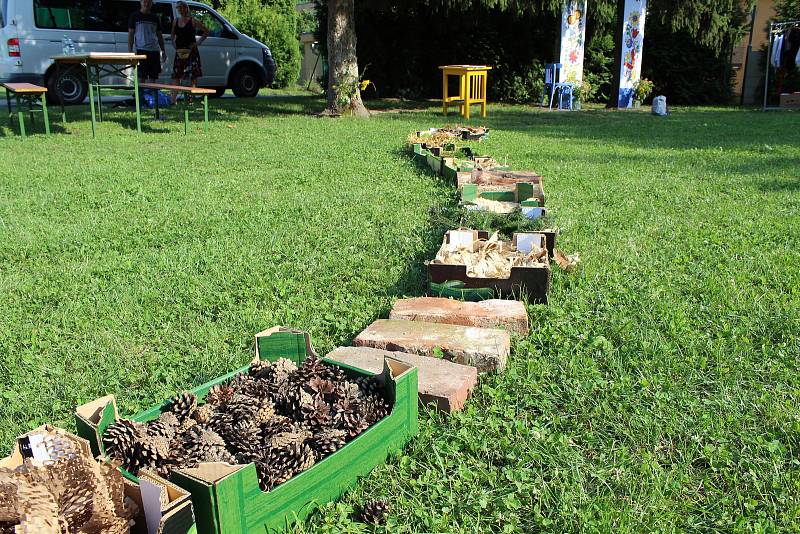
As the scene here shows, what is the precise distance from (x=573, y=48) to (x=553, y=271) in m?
13.6

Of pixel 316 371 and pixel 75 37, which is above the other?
pixel 75 37

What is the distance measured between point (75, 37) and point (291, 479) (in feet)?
50.2

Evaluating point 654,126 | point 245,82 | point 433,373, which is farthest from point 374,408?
point 245,82

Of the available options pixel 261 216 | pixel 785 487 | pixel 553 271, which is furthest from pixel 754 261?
pixel 261 216

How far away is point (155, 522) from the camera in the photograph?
1580 mm

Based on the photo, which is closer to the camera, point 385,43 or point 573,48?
point 573,48

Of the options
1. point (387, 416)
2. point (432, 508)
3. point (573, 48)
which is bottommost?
point (432, 508)

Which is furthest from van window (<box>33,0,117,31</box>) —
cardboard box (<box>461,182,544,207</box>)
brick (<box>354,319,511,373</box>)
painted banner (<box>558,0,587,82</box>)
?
brick (<box>354,319,511,373</box>)

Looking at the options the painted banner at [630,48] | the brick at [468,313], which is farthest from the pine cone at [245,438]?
the painted banner at [630,48]

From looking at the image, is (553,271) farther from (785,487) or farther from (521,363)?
(785,487)

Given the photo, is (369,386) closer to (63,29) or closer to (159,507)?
(159,507)

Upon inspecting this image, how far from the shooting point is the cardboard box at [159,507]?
1535 millimetres

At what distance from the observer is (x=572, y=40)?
16.0 metres

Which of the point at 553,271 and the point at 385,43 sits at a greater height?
the point at 385,43
